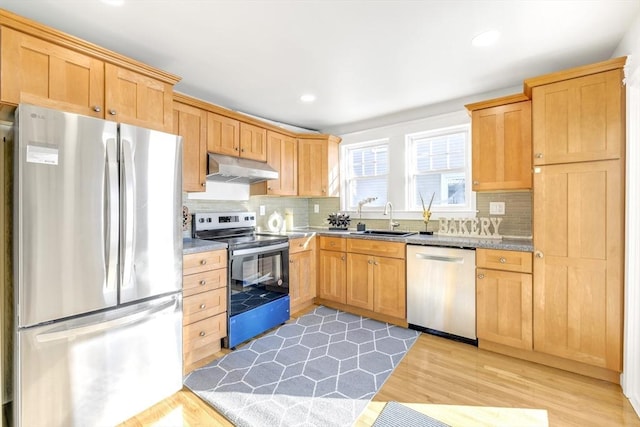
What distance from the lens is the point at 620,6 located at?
69.2 inches

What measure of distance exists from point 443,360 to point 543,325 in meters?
0.84

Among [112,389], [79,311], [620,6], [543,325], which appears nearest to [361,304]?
[543,325]

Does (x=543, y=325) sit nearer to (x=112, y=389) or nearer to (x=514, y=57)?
(x=514, y=57)

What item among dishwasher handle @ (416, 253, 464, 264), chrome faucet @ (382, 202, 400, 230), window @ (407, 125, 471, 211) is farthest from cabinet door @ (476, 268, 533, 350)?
chrome faucet @ (382, 202, 400, 230)

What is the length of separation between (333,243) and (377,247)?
1.95 ft

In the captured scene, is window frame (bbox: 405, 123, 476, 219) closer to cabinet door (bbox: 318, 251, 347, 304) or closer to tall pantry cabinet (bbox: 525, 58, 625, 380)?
tall pantry cabinet (bbox: 525, 58, 625, 380)

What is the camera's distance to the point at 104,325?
5.54ft

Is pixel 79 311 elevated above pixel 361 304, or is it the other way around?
pixel 79 311

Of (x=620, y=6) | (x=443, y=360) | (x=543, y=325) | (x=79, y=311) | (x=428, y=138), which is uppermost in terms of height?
(x=620, y=6)

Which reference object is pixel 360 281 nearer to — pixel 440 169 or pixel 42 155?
pixel 440 169

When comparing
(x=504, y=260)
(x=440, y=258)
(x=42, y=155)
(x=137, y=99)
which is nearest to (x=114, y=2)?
(x=137, y=99)

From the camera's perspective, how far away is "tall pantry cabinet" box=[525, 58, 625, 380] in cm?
206

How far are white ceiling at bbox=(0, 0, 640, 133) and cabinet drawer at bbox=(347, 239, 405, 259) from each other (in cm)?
165

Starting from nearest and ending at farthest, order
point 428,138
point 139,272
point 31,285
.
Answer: point 31,285 < point 139,272 < point 428,138
